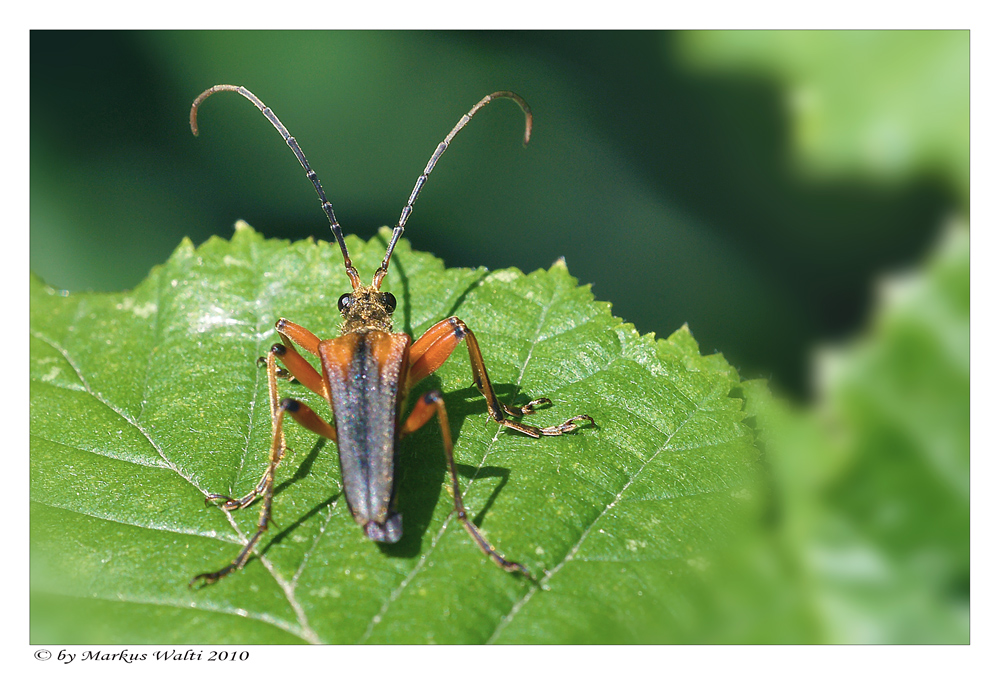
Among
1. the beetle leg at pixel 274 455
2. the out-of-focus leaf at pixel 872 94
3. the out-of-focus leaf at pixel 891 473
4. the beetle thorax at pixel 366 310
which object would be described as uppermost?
the beetle thorax at pixel 366 310

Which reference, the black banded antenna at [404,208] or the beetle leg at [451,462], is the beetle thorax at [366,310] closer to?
the black banded antenna at [404,208]

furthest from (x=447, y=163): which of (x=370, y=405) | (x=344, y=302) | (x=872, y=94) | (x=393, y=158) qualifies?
(x=872, y=94)

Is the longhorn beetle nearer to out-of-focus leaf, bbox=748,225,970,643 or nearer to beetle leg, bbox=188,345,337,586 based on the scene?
beetle leg, bbox=188,345,337,586

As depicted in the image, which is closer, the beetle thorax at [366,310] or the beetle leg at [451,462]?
the beetle leg at [451,462]

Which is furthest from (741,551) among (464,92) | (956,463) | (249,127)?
(249,127)

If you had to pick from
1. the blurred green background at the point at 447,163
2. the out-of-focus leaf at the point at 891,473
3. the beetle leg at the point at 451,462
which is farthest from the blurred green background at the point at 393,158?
the out-of-focus leaf at the point at 891,473

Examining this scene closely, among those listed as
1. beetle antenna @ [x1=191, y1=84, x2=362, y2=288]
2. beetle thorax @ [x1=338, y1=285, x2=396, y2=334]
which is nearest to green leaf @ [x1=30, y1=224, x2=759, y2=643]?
beetle antenna @ [x1=191, y1=84, x2=362, y2=288]
